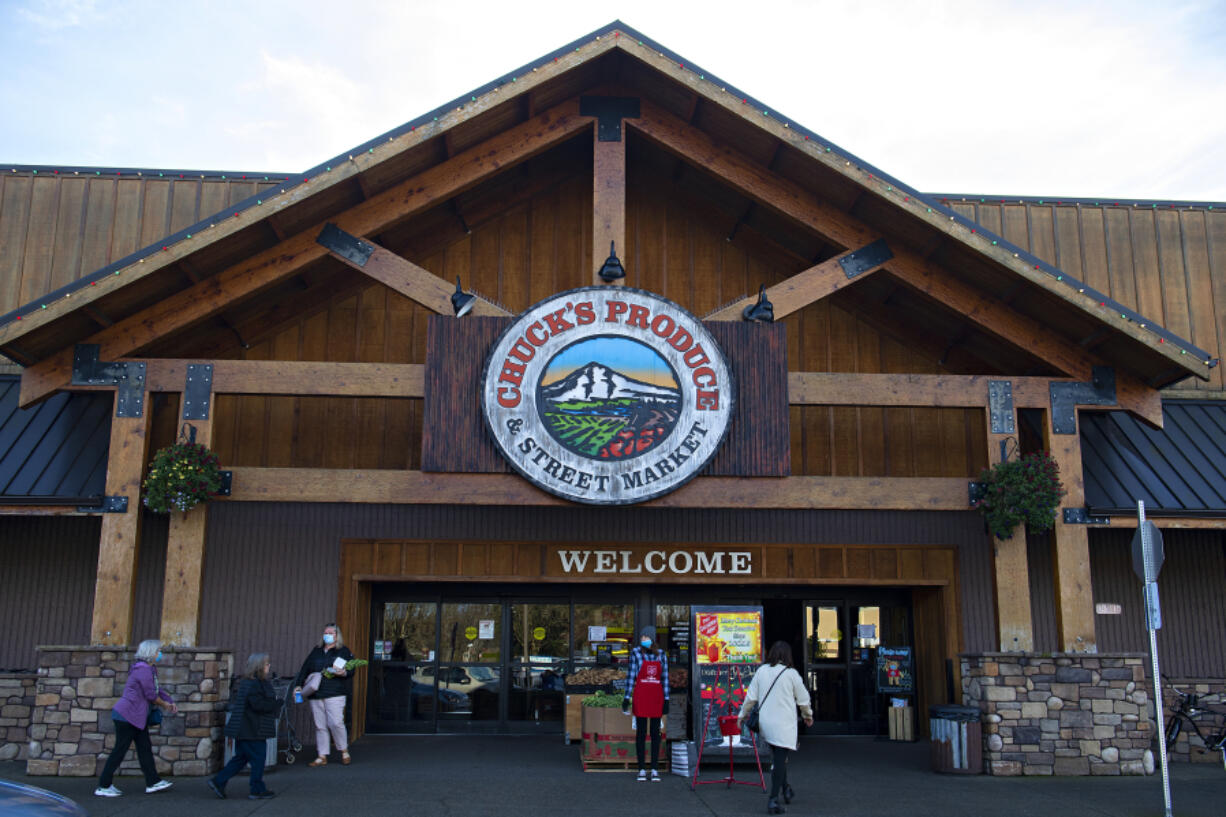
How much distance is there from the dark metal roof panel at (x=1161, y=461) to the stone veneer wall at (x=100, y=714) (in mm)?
10602

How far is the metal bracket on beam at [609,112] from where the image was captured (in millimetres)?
13211

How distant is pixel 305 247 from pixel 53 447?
4.18 m

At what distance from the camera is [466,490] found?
1195 cm

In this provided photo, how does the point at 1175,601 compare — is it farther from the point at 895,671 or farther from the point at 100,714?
the point at 100,714

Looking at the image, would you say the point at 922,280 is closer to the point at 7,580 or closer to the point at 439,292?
the point at 439,292

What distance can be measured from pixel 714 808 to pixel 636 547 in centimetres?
533

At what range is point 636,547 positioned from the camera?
14945mm

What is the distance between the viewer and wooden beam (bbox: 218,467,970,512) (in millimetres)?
11938

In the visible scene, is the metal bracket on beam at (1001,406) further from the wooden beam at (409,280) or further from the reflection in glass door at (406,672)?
the reflection in glass door at (406,672)

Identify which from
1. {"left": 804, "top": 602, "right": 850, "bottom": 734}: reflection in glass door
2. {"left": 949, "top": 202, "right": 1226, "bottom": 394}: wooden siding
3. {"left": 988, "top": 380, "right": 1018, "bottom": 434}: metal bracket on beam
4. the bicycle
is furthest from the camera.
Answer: {"left": 949, "top": 202, "right": 1226, "bottom": 394}: wooden siding

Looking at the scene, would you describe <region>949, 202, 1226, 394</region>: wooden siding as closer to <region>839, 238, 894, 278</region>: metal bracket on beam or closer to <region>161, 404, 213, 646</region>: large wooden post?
<region>839, 238, 894, 278</region>: metal bracket on beam

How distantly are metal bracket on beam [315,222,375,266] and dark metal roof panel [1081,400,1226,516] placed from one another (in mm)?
9294

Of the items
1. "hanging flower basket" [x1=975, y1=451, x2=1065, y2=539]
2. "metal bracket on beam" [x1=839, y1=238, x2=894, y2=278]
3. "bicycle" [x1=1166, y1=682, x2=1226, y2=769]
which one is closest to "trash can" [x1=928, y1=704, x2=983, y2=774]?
"hanging flower basket" [x1=975, y1=451, x2=1065, y2=539]

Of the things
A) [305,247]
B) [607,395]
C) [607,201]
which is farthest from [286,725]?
[607,201]
